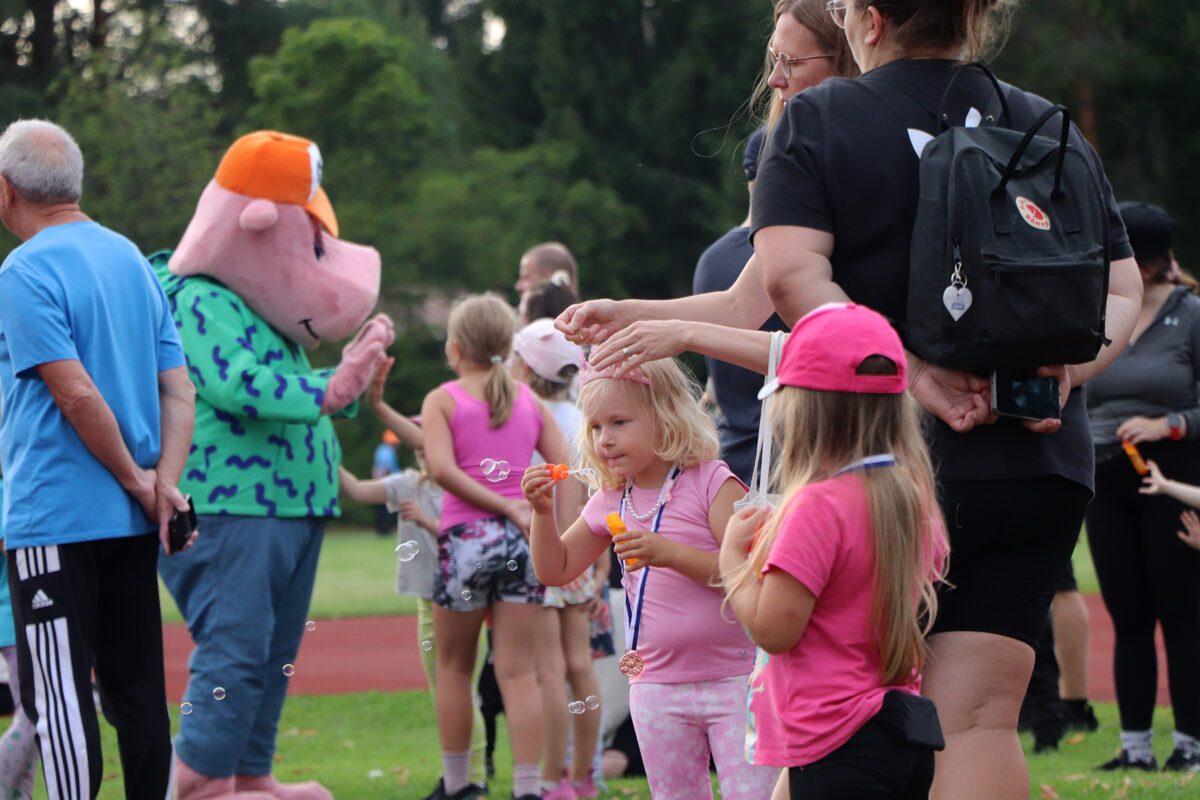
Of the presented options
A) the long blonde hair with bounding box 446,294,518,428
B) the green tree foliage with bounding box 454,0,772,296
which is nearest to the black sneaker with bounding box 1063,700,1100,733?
the long blonde hair with bounding box 446,294,518,428

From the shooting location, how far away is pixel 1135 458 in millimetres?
5809

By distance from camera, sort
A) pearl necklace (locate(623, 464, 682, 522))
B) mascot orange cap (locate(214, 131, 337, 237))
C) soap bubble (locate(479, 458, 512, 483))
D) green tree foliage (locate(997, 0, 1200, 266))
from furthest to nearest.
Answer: green tree foliage (locate(997, 0, 1200, 266)) → mascot orange cap (locate(214, 131, 337, 237)) → soap bubble (locate(479, 458, 512, 483)) → pearl necklace (locate(623, 464, 682, 522))

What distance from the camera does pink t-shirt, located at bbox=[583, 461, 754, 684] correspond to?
3.25 m

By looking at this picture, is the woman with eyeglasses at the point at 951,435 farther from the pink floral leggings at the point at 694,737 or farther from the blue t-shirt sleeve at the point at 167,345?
the blue t-shirt sleeve at the point at 167,345

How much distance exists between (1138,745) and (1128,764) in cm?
9

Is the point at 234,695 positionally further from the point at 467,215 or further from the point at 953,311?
the point at 467,215

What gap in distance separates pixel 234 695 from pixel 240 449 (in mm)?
837

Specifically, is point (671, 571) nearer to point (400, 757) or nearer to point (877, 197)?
point (877, 197)

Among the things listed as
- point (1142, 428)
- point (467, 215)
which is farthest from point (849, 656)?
point (467, 215)

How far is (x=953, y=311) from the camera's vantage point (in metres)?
2.52

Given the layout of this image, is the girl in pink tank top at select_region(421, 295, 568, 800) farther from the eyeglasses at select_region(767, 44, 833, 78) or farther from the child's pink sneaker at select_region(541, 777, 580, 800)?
the eyeglasses at select_region(767, 44, 833, 78)

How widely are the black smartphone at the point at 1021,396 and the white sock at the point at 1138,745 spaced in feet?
12.1

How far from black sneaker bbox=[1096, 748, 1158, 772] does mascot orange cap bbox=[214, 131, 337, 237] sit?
12.4ft

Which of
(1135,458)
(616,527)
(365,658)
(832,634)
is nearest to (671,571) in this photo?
Answer: (616,527)
